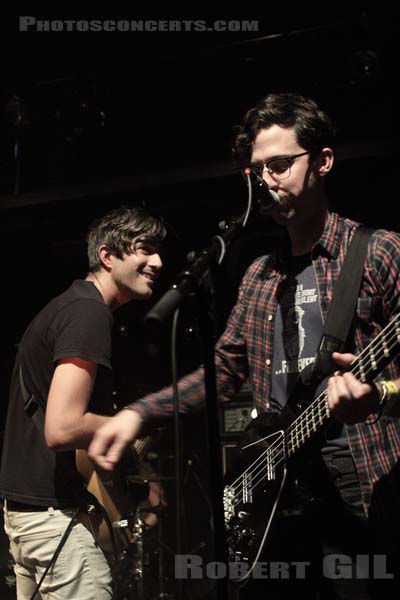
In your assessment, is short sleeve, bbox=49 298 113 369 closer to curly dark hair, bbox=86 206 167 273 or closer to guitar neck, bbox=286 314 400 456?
curly dark hair, bbox=86 206 167 273

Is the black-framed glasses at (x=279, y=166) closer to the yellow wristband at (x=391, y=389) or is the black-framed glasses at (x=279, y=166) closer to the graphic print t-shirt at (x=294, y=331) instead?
the graphic print t-shirt at (x=294, y=331)

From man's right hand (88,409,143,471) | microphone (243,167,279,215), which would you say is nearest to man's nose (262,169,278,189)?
microphone (243,167,279,215)

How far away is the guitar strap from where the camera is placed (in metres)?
2.16

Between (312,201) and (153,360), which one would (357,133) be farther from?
(153,360)

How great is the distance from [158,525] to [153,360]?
53.0 inches

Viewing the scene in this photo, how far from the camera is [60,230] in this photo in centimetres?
552

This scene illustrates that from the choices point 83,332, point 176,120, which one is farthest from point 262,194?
point 176,120

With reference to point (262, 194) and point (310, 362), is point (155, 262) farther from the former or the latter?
point (262, 194)

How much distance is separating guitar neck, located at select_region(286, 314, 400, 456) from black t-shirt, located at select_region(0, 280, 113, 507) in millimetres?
836

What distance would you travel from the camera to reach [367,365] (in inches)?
73.5

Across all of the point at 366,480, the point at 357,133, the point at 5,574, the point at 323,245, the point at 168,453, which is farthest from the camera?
the point at 168,453

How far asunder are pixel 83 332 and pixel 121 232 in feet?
2.95

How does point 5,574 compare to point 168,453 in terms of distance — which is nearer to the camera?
point 5,574

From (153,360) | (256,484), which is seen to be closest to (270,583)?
(256,484)
